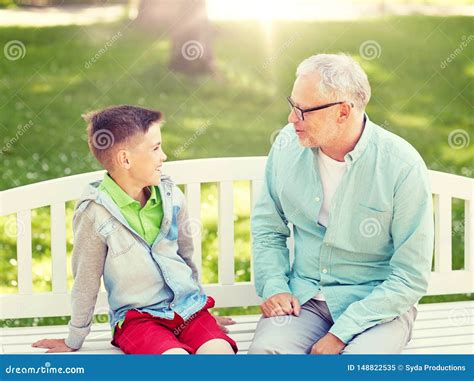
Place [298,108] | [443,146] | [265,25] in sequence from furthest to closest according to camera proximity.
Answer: [265,25]
[443,146]
[298,108]

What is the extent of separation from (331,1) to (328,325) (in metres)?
3.89

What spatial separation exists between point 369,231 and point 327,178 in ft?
0.75

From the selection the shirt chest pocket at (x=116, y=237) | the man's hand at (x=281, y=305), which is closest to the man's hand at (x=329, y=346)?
the man's hand at (x=281, y=305)

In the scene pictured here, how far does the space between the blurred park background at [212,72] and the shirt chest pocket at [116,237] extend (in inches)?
104

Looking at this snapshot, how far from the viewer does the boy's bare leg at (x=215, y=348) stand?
2996 millimetres

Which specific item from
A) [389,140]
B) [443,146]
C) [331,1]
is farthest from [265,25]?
[389,140]

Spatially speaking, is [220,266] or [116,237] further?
[220,266]

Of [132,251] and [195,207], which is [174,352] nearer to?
[132,251]

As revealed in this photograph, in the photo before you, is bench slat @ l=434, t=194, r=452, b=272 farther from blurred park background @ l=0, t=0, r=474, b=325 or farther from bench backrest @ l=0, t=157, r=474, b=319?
blurred park background @ l=0, t=0, r=474, b=325

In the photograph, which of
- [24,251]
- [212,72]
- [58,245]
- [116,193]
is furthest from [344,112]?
[212,72]

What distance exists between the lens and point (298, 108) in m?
3.01

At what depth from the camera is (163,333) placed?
2.99 metres

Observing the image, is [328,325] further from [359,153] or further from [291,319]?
[359,153]

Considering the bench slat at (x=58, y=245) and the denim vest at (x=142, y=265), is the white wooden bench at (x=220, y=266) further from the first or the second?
the denim vest at (x=142, y=265)
